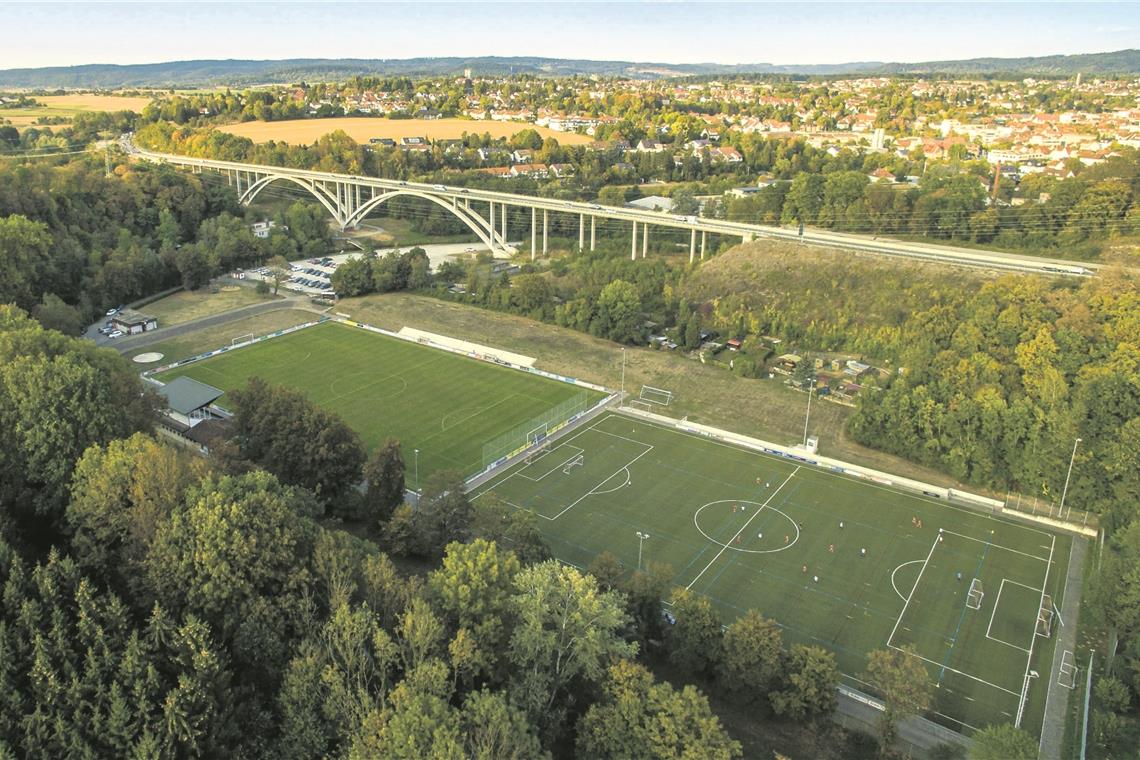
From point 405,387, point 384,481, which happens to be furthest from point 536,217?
point 384,481

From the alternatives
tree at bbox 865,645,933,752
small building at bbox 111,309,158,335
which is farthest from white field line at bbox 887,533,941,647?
small building at bbox 111,309,158,335

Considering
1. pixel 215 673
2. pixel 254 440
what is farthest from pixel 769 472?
pixel 215 673

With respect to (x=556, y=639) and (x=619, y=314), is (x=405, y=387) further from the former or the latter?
(x=556, y=639)

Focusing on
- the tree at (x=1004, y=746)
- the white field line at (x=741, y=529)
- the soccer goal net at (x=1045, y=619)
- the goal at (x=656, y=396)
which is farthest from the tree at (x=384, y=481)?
the soccer goal net at (x=1045, y=619)

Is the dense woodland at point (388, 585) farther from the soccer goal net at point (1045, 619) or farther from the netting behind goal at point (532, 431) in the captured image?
the netting behind goal at point (532, 431)

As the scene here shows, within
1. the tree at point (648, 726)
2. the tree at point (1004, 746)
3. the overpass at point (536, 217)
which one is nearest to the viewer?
the tree at point (648, 726)

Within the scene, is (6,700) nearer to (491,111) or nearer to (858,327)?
(858,327)
